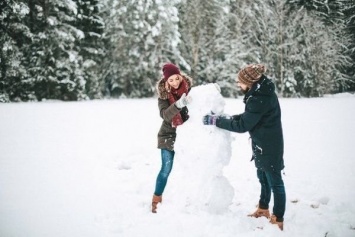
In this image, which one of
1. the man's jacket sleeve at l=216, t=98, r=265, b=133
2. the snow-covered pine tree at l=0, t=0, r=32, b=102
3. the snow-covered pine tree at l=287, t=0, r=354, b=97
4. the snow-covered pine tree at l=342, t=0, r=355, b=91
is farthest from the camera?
the snow-covered pine tree at l=342, t=0, r=355, b=91

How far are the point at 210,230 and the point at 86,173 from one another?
311 centimetres

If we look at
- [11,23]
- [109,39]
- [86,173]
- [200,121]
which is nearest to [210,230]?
[200,121]

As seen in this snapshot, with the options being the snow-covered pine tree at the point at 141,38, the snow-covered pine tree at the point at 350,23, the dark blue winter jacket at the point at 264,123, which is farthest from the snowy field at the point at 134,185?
the snow-covered pine tree at the point at 350,23

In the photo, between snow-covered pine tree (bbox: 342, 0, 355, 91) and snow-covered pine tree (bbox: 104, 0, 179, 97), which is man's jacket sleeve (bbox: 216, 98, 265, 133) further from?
snow-covered pine tree (bbox: 342, 0, 355, 91)

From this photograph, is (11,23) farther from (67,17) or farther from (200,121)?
(200,121)

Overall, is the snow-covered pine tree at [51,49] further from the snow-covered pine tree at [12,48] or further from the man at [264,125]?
the man at [264,125]

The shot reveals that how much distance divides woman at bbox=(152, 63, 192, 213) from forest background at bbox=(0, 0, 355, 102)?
16.1 metres

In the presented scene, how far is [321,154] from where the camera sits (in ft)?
25.1

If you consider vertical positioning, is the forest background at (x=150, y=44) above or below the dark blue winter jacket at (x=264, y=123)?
above

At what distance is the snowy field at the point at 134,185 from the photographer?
13.9ft

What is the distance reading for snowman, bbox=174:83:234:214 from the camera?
428 cm

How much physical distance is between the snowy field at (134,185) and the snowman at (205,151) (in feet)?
0.16

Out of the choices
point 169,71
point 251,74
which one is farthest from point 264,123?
point 169,71

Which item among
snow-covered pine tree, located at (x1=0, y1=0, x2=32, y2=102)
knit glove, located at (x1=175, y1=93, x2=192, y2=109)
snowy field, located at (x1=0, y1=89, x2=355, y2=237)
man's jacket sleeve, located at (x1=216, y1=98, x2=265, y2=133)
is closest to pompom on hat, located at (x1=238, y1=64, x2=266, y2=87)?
man's jacket sleeve, located at (x1=216, y1=98, x2=265, y2=133)
